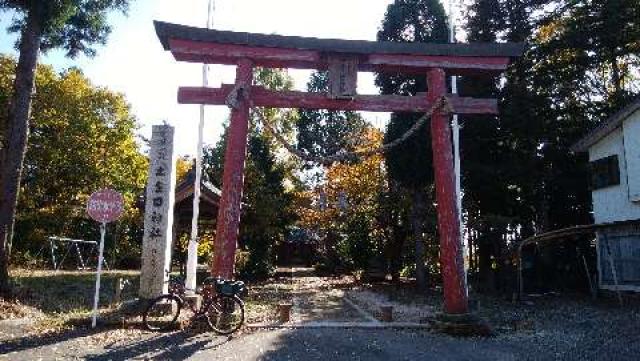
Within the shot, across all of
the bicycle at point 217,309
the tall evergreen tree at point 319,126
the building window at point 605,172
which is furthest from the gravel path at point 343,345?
the tall evergreen tree at point 319,126

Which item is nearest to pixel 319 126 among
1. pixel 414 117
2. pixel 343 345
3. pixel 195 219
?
pixel 414 117

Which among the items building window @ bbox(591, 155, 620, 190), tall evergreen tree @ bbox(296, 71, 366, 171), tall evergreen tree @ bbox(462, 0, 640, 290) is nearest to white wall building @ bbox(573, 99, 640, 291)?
building window @ bbox(591, 155, 620, 190)

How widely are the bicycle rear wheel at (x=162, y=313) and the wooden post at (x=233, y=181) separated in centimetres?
114

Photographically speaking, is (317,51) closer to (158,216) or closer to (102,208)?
(158,216)

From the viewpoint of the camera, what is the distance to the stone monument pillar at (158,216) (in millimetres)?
11625

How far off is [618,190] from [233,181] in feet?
55.3

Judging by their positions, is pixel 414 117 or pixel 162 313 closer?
pixel 162 313

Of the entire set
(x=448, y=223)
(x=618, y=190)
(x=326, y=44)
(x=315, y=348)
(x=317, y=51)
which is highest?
(x=326, y=44)

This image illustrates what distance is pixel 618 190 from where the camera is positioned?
20172 mm

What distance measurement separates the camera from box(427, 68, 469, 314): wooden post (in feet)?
33.9

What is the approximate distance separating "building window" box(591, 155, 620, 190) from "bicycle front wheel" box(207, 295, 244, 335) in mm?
17096

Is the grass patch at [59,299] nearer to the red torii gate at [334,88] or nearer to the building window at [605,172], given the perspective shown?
the red torii gate at [334,88]

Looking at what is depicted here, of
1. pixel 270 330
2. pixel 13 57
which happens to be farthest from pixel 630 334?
pixel 13 57

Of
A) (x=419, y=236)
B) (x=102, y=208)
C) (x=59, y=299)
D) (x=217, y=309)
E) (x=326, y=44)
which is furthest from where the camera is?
(x=419, y=236)
